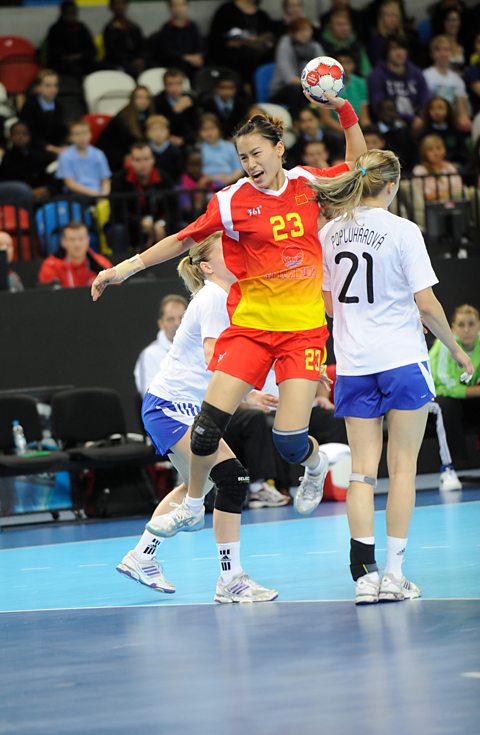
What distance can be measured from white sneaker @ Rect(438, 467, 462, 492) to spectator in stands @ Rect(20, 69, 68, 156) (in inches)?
227

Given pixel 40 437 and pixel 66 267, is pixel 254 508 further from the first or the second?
pixel 66 267

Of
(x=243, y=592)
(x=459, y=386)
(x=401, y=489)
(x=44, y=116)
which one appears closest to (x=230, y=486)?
(x=243, y=592)

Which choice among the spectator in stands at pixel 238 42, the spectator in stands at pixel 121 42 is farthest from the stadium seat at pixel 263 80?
the spectator in stands at pixel 121 42

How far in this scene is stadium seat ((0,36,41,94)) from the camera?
51.5ft

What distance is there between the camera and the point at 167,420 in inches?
261

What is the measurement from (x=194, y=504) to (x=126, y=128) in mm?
8637

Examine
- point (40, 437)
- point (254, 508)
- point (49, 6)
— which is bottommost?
point (254, 508)

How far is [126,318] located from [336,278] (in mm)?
6965

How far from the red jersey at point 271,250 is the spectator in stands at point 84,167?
294 inches

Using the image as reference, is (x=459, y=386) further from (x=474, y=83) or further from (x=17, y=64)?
(x=17, y=64)

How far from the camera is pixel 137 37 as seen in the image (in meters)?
16.0

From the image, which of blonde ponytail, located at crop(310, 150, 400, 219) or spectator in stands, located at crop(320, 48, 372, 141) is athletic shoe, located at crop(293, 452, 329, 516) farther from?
spectator in stands, located at crop(320, 48, 372, 141)

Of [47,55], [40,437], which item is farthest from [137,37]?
[40,437]

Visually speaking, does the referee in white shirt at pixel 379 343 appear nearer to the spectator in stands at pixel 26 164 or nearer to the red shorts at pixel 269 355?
the red shorts at pixel 269 355
